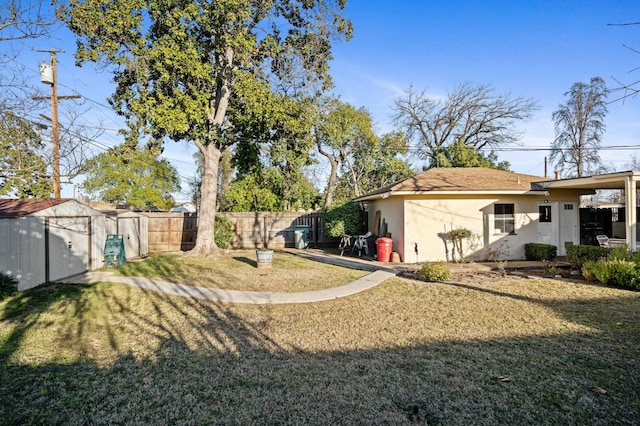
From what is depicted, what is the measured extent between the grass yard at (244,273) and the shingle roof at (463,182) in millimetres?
4095

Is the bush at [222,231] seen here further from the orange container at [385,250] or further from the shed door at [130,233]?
the orange container at [385,250]

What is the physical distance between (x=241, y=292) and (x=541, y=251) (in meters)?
10.7

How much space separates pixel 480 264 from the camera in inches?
466

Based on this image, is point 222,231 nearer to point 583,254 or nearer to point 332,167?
point 332,167

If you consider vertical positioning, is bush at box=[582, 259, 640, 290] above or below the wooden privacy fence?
below

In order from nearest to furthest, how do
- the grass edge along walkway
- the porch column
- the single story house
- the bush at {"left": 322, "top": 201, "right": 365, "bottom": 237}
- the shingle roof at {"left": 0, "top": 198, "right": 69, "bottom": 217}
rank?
the grass edge along walkway < the shingle roof at {"left": 0, "top": 198, "right": 69, "bottom": 217} < the porch column < the single story house < the bush at {"left": 322, "top": 201, "right": 365, "bottom": 237}

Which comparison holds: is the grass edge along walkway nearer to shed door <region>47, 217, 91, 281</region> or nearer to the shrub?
shed door <region>47, 217, 91, 281</region>

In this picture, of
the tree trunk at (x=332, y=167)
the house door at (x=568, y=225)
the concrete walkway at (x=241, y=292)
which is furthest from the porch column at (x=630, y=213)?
the tree trunk at (x=332, y=167)

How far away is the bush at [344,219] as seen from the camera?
16625mm

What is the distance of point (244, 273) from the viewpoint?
10.5 meters

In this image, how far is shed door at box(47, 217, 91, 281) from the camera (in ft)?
28.6

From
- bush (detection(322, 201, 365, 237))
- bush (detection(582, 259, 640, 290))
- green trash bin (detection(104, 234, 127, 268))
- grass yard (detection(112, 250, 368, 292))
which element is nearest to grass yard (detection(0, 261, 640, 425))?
bush (detection(582, 259, 640, 290))

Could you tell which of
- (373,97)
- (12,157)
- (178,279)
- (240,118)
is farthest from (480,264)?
(373,97)

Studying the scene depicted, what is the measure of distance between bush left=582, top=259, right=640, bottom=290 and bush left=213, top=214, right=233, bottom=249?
14339mm
